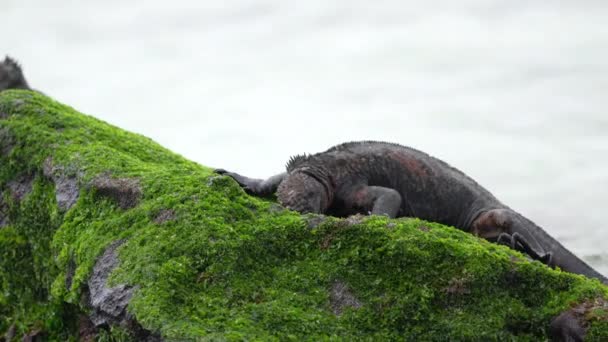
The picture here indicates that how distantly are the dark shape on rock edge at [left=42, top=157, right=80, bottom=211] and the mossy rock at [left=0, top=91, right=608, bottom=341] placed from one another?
0.7 inches

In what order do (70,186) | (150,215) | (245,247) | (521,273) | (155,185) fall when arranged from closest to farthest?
(521,273) < (245,247) < (150,215) < (155,185) < (70,186)

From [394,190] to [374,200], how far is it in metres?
0.29

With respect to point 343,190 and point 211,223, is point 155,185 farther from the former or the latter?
point 343,190

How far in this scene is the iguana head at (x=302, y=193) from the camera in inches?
312

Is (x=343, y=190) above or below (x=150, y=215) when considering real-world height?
above

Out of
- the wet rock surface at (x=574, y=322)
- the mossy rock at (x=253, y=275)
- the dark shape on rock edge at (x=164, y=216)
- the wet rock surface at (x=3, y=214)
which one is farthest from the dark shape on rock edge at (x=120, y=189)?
the wet rock surface at (x=574, y=322)

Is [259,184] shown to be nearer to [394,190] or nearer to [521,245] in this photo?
[394,190]

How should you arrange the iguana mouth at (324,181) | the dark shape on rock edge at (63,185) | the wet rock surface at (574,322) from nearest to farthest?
1. the wet rock surface at (574,322)
2. the dark shape on rock edge at (63,185)
3. the iguana mouth at (324,181)

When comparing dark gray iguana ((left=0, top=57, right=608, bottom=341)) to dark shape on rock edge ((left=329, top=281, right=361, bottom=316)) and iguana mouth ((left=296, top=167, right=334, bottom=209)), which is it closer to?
iguana mouth ((left=296, top=167, right=334, bottom=209))

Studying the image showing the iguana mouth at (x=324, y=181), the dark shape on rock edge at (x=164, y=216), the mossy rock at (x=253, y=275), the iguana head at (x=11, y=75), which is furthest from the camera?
the iguana head at (x=11, y=75)

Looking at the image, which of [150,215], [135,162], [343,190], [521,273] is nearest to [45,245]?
[135,162]

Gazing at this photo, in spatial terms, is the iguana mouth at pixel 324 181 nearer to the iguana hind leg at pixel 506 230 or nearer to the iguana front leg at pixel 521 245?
the iguana hind leg at pixel 506 230

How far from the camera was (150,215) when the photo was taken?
662 centimetres

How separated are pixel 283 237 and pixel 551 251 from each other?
3.26 metres
